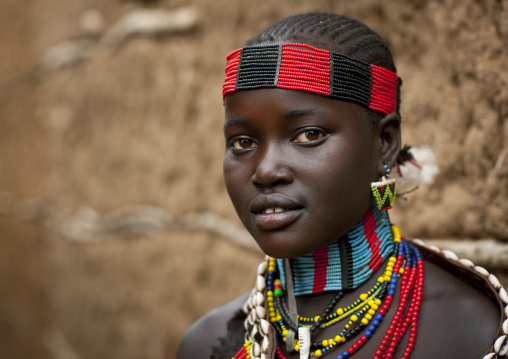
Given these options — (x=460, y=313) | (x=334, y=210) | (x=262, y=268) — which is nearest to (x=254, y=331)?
(x=262, y=268)

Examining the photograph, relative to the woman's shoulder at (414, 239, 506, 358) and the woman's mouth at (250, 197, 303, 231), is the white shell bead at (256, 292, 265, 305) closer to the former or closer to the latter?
the woman's mouth at (250, 197, 303, 231)

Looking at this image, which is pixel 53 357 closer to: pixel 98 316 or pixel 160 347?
pixel 98 316

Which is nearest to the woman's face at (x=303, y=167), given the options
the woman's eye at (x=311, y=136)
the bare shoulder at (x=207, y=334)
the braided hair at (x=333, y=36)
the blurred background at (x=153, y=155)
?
the woman's eye at (x=311, y=136)

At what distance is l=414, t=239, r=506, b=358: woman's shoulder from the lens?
4.52ft

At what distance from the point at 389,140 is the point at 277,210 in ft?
1.20

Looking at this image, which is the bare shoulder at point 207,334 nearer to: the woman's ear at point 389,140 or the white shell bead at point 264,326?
the white shell bead at point 264,326

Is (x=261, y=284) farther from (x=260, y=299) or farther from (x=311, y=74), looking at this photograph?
(x=311, y=74)

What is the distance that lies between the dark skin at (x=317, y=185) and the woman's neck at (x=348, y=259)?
0.07 metres

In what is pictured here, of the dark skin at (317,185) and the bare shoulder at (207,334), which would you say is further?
the bare shoulder at (207,334)

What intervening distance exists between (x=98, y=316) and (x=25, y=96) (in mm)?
2203

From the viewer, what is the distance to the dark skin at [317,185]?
1.39 metres

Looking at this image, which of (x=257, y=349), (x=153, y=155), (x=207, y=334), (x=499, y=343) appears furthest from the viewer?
(x=153, y=155)

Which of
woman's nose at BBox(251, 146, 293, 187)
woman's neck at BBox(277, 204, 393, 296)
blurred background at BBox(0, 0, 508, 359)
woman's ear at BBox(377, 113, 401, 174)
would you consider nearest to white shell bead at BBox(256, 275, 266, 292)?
woman's neck at BBox(277, 204, 393, 296)

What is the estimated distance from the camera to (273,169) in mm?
1382
